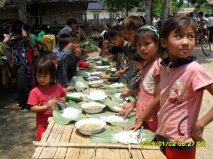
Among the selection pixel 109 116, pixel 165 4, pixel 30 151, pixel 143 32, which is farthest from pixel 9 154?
pixel 165 4

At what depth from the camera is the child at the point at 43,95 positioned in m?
2.80

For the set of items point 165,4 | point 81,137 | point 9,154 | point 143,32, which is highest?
point 165,4

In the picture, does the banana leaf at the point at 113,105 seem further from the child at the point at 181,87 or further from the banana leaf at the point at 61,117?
the child at the point at 181,87

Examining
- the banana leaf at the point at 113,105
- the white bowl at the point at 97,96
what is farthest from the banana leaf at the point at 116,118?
the white bowl at the point at 97,96

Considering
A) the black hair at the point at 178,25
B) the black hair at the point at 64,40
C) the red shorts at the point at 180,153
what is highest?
the black hair at the point at 178,25

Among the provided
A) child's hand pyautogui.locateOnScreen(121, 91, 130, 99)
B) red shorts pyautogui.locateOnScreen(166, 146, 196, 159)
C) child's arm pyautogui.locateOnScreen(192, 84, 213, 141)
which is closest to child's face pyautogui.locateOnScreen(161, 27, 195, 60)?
child's arm pyautogui.locateOnScreen(192, 84, 213, 141)

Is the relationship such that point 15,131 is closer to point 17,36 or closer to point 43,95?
point 17,36

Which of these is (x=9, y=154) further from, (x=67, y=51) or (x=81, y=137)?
(x=81, y=137)

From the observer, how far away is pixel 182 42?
5.83 feet

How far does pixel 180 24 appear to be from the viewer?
1.80m

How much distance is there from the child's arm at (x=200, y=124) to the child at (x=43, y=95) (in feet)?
4.75

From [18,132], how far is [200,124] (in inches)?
150

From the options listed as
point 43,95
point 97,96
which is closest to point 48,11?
point 97,96

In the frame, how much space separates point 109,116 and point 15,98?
474 centimetres
